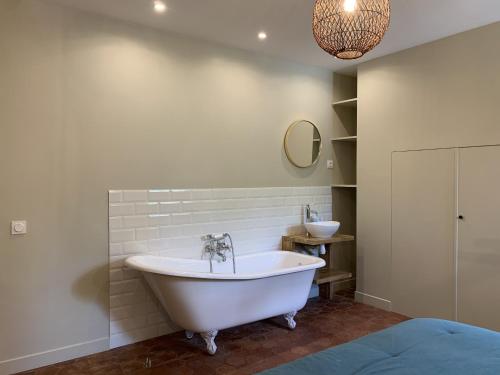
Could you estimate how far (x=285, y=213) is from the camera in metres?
4.37

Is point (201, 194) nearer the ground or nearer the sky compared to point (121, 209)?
nearer the sky

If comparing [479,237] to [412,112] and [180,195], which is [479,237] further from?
[180,195]

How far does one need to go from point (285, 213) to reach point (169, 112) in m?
1.74

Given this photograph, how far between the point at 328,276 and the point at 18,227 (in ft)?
10.1

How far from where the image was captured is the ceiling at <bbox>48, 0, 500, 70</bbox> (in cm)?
296

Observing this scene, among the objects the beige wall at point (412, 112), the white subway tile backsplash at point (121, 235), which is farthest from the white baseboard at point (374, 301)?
the white subway tile backsplash at point (121, 235)

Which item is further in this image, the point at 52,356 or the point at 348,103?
the point at 348,103

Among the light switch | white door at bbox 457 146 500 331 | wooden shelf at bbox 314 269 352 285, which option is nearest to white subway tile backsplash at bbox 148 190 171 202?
the light switch

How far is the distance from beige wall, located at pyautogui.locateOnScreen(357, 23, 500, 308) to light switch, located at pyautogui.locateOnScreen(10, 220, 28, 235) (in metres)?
3.38

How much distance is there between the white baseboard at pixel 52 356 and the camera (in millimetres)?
2797

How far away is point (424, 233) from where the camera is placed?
384cm

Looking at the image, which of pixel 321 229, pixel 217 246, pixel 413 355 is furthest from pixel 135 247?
pixel 413 355

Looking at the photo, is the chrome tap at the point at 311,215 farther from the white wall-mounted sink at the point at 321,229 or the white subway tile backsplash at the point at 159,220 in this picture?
the white subway tile backsplash at the point at 159,220

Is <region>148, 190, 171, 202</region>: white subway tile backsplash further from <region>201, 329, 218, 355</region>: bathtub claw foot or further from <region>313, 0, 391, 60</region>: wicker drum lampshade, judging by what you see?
<region>313, 0, 391, 60</region>: wicker drum lampshade
